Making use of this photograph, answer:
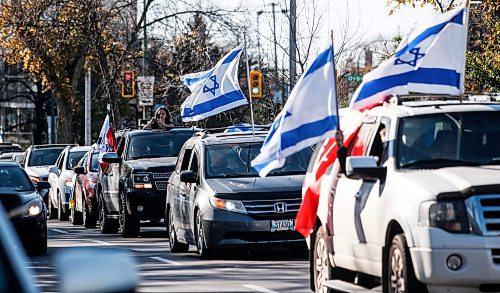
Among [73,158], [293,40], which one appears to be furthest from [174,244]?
[73,158]

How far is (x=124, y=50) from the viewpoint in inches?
1638

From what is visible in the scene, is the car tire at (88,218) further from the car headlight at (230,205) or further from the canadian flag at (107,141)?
the car headlight at (230,205)

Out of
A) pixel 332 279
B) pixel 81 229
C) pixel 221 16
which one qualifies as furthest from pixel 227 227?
pixel 221 16

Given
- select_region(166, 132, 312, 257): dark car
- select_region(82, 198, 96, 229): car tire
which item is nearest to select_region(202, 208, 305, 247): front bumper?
select_region(166, 132, 312, 257): dark car

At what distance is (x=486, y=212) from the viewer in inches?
370

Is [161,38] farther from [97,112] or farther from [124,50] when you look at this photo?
[97,112]

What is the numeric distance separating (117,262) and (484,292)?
6.01 meters

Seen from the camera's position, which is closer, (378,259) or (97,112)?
(378,259)

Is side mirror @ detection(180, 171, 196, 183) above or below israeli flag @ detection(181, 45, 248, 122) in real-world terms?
below

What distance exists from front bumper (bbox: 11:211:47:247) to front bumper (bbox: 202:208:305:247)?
384 cm

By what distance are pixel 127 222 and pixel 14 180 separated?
137 inches

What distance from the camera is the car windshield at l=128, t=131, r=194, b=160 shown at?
82.0ft

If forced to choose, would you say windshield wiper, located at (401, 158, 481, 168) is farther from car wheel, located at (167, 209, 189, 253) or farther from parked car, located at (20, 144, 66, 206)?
parked car, located at (20, 144, 66, 206)

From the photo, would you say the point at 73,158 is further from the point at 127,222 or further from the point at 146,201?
the point at 146,201
